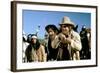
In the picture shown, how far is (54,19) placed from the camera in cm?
196

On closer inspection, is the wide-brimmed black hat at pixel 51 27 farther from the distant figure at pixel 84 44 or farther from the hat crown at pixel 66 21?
the distant figure at pixel 84 44

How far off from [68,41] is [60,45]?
83mm

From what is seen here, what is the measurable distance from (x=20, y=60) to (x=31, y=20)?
33cm

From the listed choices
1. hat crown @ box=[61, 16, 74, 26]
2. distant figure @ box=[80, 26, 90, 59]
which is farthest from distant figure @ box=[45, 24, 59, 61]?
distant figure @ box=[80, 26, 90, 59]

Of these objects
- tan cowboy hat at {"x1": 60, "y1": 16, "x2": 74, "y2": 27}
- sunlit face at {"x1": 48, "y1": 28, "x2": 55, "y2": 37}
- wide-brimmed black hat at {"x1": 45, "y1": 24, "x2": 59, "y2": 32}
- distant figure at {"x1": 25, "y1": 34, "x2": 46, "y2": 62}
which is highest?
tan cowboy hat at {"x1": 60, "y1": 16, "x2": 74, "y2": 27}

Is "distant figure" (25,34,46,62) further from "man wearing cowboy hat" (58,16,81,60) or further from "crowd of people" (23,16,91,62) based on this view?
"man wearing cowboy hat" (58,16,81,60)

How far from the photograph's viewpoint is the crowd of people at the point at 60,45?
188 centimetres

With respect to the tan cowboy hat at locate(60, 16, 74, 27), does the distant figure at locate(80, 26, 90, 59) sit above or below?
below

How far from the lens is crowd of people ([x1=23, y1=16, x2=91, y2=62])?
188cm

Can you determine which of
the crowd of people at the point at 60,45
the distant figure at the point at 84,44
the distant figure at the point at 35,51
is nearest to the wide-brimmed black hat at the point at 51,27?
the crowd of people at the point at 60,45

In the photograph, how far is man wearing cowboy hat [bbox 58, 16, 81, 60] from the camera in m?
1.99

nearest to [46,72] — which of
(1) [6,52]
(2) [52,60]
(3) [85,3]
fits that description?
(2) [52,60]

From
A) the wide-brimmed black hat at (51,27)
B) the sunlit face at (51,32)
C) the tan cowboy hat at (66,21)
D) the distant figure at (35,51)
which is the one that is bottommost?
the distant figure at (35,51)

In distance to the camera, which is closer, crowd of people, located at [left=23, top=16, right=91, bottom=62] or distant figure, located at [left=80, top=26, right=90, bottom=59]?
A: crowd of people, located at [left=23, top=16, right=91, bottom=62]
